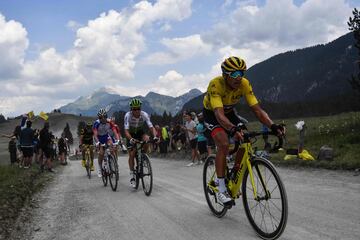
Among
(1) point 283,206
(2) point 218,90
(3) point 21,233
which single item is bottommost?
(3) point 21,233

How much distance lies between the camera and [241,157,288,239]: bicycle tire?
5.14 meters

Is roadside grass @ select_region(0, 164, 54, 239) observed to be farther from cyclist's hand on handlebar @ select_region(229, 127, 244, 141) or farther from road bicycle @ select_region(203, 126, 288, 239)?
cyclist's hand on handlebar @ select_region(229, 127, 244, 141)

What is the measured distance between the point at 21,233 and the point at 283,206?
4694 millimetres

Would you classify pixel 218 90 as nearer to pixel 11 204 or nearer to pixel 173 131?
pixel 11 204

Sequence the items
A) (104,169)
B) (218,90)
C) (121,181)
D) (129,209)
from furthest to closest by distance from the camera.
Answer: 1. (121,181)
2. (104,169)
3. (129,209)
4. (218,90)

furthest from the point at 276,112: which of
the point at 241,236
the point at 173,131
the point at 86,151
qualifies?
the point at 241,236

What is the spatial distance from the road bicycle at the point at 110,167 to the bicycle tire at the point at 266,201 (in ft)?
21.0

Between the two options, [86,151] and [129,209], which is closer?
[129,209]

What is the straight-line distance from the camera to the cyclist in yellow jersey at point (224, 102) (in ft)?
20.0

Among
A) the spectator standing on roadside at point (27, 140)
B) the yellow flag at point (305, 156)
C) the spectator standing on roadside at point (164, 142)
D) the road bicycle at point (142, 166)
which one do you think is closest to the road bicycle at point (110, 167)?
the road bicycle at point (142, 166)

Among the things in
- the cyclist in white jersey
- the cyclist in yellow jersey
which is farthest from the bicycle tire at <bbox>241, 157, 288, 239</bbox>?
the cyclist in white jersey

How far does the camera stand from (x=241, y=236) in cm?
564

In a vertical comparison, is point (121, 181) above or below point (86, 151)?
below

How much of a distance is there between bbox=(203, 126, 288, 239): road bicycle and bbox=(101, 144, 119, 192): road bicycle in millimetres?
5845
